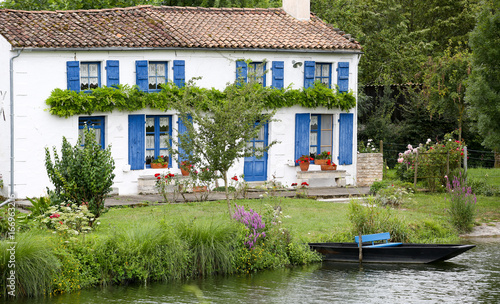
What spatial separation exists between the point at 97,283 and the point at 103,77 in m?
10.2

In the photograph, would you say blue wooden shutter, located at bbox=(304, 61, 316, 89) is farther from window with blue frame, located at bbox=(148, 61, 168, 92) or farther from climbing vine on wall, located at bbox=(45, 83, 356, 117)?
window with blue frame, located at bbox=(148, 61, 168, 92)

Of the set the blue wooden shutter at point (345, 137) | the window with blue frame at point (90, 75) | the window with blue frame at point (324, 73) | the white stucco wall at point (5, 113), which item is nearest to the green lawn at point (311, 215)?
the blue wooden shutter at point (345, 137)

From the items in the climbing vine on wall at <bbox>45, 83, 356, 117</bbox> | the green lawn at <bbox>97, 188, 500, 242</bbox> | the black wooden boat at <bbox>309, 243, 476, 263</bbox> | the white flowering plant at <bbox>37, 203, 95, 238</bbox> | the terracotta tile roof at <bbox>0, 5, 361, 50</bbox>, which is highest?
the terracotta tile roof at <bbox>0, 5, 361, 50</bbox>

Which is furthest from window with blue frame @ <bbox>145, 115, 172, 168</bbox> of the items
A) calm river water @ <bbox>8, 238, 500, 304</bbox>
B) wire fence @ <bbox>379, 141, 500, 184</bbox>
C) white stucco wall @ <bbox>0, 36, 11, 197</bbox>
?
wire fence @ <bbox>379, 141, 500, 184</bbox>

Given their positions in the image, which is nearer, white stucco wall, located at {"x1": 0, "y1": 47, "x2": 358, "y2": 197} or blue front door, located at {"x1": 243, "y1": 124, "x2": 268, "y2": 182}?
white stucco wall, located at {"x1": 0, "y1": 47, "x2": 358, "y2": 197}

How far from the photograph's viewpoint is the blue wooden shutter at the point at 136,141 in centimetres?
2194

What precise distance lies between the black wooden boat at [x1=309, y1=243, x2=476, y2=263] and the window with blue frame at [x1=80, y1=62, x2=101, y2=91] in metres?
9.66

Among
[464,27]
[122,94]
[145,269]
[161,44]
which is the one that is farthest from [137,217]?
[464,27]

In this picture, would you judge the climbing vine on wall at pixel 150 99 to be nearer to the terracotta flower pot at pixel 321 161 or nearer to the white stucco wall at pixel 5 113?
the white stucco wall at pixel 5 113

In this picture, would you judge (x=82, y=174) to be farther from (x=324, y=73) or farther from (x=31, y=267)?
(x=324, y=73)

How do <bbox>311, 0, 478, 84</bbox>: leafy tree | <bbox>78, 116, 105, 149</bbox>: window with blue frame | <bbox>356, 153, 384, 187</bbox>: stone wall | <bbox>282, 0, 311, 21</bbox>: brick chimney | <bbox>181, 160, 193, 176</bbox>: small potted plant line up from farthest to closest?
<bbox>311, 0, 478, 84</bbox>: leafy tree → <bbox>282, 0, 311, 21</bbox>: brick chimney → <bbox>356, 153, 384, 187</bbox>: stone wall → <bbox>78, 116, 105, 149</bbox>: window with blue frame → <bbox>181, 160, 193, 176</bbox>: small potted plant

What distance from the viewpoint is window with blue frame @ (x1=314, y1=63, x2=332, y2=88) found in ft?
80.0

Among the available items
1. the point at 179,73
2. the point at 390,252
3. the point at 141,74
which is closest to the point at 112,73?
the point at 141,74

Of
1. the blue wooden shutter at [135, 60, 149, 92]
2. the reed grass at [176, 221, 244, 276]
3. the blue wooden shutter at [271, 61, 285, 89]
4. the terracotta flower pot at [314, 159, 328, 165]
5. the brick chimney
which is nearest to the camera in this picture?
the reed grass at [176, 221, 244, 276]
